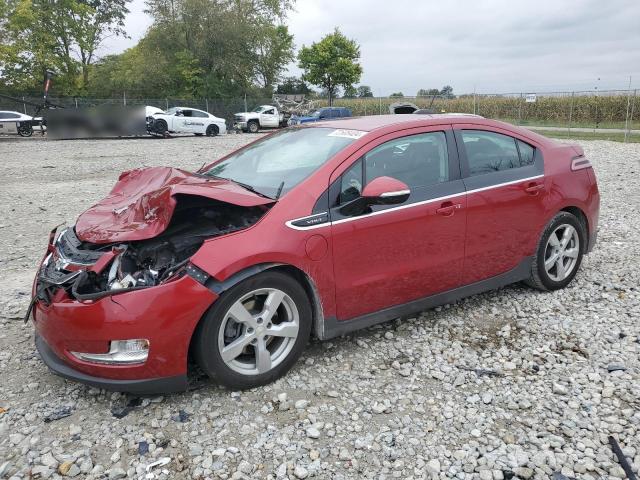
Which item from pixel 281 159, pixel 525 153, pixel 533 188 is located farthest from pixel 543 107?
pixel 281 159

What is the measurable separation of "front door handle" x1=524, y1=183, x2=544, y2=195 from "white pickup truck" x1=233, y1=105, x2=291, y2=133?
2938 cm

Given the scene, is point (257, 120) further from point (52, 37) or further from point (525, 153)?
point (525, 153)

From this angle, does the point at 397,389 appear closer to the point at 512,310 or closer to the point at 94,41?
the point at 512,310

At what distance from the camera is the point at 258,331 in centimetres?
300

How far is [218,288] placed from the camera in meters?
2.80

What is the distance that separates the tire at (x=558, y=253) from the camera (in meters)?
4.33

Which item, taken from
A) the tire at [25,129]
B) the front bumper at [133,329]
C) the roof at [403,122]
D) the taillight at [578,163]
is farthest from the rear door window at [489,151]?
the tire at [25,129]

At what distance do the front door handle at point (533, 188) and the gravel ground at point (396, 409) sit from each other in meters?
0.92

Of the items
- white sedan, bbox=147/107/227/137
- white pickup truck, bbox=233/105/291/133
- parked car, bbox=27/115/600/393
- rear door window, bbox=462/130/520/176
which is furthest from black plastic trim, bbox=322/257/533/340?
white pickup truck, bbox=233/105/291/133

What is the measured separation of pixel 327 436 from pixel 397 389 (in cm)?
61

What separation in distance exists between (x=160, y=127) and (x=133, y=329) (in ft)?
78.2

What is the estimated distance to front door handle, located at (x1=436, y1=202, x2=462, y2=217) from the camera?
3621 millimetres

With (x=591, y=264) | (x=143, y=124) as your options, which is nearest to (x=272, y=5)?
(x=143, y=124)

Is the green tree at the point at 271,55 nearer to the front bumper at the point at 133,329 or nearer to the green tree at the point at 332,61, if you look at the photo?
the green tree at the point at 332,61
